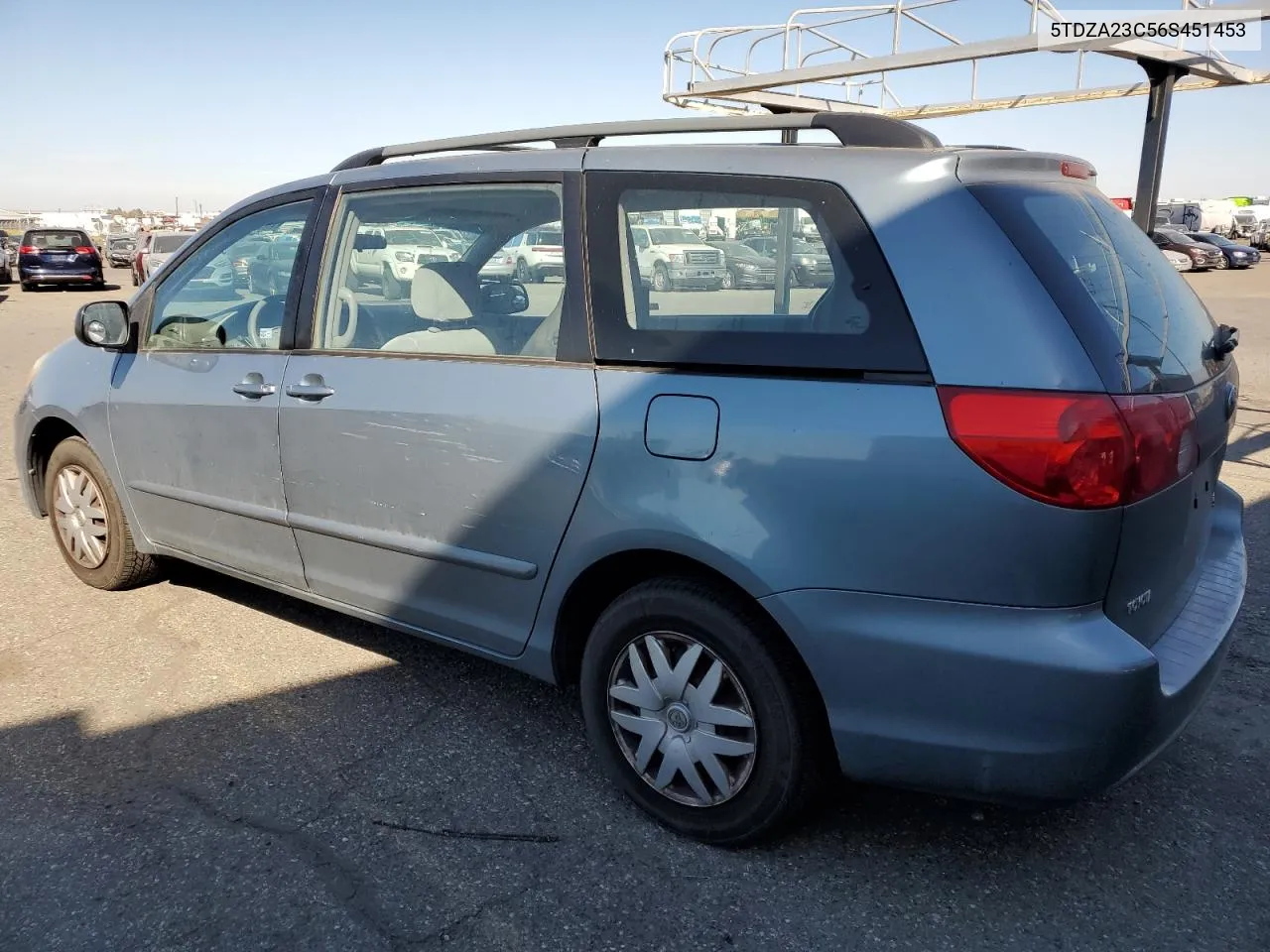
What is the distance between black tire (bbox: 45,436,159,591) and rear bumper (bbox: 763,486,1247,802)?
3.13 metres

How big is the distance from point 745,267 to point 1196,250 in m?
38.0

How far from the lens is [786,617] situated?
234cm

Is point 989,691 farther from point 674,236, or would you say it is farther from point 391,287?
point 391,287

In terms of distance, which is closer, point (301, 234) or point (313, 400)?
point (313, 400)

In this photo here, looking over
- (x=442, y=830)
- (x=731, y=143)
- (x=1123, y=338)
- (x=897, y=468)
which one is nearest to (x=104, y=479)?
(x=442, y=830)

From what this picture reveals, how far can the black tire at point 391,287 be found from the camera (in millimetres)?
3326

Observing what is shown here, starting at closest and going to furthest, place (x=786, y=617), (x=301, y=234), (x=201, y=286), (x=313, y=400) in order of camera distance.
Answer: (x=786, y=617), (x=313, y=400), (x=301, y=234), (x=201, y=286)

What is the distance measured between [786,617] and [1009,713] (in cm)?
51

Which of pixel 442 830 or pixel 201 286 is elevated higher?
pixel 201 286

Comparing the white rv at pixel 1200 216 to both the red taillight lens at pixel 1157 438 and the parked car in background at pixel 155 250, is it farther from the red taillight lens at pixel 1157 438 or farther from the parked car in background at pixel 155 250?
the red taillight lens at pixel 1157 438

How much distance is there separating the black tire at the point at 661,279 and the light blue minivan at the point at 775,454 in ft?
0.13

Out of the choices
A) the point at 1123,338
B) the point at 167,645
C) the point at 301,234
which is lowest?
the point at 167,645

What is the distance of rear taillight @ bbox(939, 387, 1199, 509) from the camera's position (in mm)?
2068

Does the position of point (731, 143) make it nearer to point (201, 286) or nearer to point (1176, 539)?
point (1176, 539)
